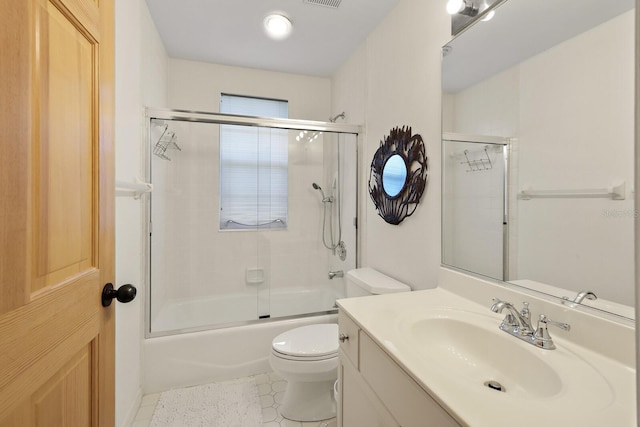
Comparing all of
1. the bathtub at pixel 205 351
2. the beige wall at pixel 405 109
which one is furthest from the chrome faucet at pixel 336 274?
the bathtub at pixel 205 351

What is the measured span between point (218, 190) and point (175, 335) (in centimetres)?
116

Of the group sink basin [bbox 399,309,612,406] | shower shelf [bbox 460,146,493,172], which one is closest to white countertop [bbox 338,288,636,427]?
sink basin [bbox 399,309,612,406]

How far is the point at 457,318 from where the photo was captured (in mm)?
1025

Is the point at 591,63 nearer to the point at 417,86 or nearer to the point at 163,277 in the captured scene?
the point at 417,86

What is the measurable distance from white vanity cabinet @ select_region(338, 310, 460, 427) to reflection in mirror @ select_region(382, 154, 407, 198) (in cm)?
93

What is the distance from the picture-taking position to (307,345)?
5.07 feet

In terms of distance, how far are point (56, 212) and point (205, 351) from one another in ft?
5.29

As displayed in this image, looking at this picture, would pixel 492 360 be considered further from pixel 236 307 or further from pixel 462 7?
pixel 236 307

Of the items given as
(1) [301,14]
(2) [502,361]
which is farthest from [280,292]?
(1) [301,14]

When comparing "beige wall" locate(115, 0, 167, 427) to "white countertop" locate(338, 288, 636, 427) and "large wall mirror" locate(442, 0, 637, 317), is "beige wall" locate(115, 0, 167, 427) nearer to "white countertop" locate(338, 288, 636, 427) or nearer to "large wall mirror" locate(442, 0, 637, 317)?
"white countertop" locate(338, 288, 636, 427)

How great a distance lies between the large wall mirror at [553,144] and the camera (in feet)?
2.51

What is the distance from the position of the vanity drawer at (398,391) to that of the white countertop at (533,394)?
34mm

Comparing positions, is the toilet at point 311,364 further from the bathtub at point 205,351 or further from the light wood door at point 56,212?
the light wood door at point 56,212

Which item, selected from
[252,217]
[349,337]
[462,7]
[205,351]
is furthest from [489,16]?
[205,351]
